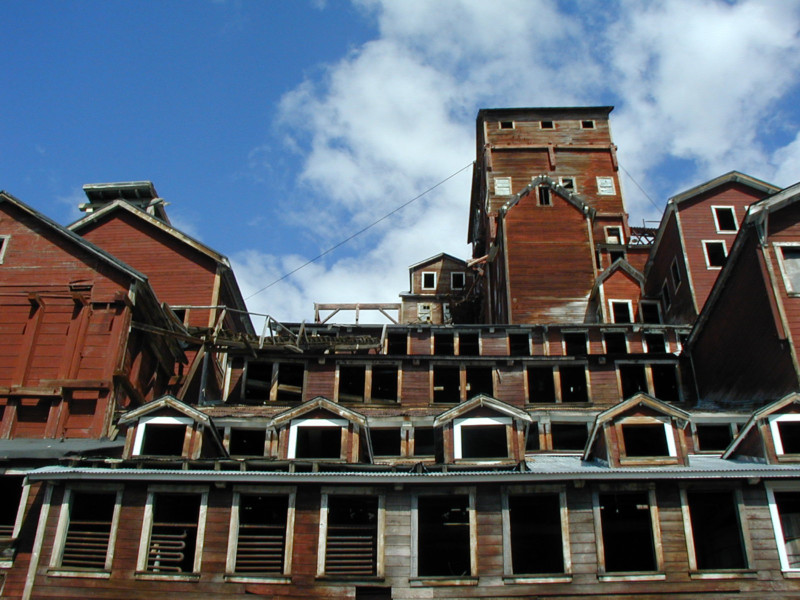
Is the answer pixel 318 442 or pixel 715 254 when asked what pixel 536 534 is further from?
pixel 715 254

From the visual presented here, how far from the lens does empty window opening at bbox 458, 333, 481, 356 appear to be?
120 feet

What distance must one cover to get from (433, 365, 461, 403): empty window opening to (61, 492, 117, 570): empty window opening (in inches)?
660

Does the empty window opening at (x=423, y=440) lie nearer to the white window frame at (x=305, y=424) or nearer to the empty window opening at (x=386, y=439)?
the empty window opening at (x=386, y=439)

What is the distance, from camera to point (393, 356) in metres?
33.6

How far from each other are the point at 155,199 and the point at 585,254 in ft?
87.1

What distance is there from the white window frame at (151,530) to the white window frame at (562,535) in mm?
8745

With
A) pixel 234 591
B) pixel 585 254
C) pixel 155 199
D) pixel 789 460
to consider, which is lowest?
pixel 234 591

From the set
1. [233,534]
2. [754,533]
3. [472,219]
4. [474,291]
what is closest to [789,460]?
[754,533]

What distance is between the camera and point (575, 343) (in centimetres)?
3697

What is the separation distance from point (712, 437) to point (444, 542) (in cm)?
1473

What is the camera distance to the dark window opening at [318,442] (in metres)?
24.7

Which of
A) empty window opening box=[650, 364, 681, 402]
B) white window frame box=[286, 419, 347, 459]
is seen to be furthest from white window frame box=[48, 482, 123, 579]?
empty window opening box=[650, 364, 681, 402]

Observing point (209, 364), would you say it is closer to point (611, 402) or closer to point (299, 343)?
point (299, 343)

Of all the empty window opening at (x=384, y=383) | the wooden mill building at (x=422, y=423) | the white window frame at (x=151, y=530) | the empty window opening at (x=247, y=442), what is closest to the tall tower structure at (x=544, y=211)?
the wooden mill building at (x=422, y=423)
